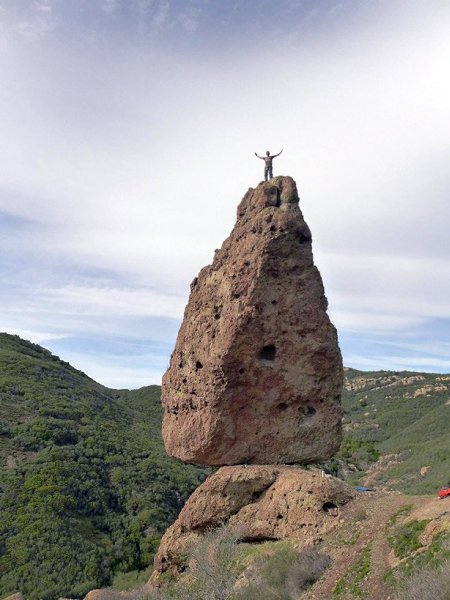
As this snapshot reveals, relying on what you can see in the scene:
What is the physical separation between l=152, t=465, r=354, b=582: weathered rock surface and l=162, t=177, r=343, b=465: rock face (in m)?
0.79

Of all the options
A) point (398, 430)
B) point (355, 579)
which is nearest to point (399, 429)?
point (398, 430)

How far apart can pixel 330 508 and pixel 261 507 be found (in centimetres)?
189

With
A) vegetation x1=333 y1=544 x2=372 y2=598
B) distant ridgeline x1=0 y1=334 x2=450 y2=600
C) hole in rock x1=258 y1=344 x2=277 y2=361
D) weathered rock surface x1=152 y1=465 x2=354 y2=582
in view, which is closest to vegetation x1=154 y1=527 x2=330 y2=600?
weathered rock surface x1=152 y1=465 x2=354 y2=582

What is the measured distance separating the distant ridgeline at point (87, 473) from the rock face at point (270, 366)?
13906 millimetres

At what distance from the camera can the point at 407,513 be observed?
11180 millimetres

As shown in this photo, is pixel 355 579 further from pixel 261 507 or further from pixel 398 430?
pixel 398 430

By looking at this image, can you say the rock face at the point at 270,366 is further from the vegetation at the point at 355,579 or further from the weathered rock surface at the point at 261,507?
the vegetation at the point at 355,579

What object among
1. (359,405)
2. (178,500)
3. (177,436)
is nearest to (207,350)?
(177,436)

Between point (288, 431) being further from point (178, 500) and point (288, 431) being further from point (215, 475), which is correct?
point (178, 500)

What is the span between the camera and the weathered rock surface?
480 inches

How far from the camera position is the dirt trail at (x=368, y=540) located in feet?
31.2

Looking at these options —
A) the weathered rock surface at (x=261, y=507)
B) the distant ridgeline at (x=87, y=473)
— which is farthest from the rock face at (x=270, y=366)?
the distant ridgeline at (x=87, y=473)

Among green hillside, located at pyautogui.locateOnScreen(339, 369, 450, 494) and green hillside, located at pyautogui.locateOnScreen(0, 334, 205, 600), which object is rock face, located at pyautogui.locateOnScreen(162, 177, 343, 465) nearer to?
green hillside, located at pyautogui.locateOnScreen(0, 334, 205, 600)

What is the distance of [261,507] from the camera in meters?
13.2
